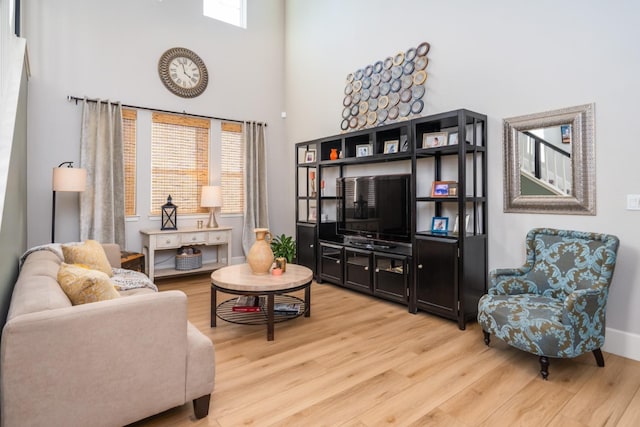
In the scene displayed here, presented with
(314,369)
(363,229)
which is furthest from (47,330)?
(363,229)

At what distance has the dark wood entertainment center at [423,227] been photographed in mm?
3279

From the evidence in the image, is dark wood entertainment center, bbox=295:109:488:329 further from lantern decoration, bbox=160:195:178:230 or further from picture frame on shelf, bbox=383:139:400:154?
lantern decoration, bbox=160:195:178:230

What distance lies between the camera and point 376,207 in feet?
13.7

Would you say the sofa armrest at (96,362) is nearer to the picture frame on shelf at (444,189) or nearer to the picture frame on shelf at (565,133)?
the picture frame on shelf at (444,189)

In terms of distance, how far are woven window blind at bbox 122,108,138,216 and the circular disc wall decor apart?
2.86 metres

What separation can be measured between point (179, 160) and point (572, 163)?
4759 mm

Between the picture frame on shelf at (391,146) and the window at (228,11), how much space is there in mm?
3437

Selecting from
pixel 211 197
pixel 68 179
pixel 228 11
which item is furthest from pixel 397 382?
pixel 228 11

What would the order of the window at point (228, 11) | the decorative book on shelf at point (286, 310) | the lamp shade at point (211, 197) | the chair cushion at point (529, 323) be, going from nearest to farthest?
the chair cushion at point (529, 323) → the decorative book on shelf at point (286, 310) → the lamp shade at point (211, 197) → the window at point (228, 11)

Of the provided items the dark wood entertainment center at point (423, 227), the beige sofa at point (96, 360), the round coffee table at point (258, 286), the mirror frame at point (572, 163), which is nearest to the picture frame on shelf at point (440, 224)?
the dark wood entertainment center at point (423, 227)

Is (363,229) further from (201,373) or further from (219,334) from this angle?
(201,373)

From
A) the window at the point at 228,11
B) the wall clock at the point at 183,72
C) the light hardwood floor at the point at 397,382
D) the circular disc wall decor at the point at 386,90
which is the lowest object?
the light hardwood floor at the point at 397,382

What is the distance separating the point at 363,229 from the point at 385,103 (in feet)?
5.11

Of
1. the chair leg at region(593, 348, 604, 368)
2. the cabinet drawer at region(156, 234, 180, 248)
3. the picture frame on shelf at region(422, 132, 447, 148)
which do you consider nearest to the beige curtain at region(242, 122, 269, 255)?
the cabinet drawer at region(156, 234, 180, 248)
